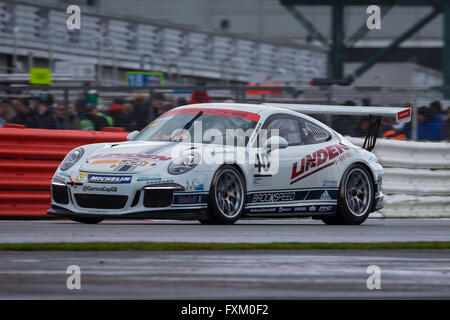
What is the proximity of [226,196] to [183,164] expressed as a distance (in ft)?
1.93

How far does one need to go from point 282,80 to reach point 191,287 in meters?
21.1

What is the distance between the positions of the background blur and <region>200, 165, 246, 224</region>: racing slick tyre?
175 inches

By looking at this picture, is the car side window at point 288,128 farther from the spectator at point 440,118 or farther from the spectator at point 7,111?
the spectator at point 7,111

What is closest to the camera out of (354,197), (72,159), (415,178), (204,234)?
(204,234)

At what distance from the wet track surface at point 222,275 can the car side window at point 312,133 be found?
12.9ft

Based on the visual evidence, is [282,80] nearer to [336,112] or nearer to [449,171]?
[449,171]

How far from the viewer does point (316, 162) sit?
1023cm

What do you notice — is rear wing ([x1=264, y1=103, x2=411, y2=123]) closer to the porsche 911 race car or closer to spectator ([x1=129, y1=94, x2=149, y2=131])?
the porsche 911 race car

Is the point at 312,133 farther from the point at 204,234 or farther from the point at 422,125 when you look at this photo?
the point at 422,125

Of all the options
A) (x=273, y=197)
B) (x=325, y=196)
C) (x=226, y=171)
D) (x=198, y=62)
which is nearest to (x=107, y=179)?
(x=226, y=171)

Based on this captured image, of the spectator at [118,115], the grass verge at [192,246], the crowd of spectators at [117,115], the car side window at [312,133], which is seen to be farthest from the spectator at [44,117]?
the grass verge at [192,246]

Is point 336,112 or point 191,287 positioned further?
point 336,112
